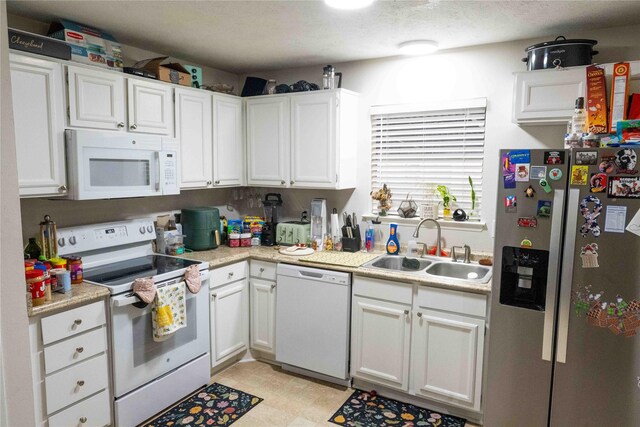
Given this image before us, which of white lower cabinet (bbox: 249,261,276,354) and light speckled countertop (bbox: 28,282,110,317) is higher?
light speckled countertop (bbox: 28,282,110,317)

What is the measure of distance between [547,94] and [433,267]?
51.8 inches

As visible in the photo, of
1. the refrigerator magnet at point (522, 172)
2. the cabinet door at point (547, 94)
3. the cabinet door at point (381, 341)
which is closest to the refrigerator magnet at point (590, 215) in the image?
the refrigerator magnet at point (522, 172)

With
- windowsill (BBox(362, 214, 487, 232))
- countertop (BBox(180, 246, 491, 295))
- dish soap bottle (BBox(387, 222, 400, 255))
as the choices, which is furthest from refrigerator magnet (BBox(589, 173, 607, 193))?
dish soap bottle (BBox(387, 222, 400, 255))

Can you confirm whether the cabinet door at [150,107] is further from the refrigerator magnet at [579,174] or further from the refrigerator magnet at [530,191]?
the refrigerator magnet at [579,174]

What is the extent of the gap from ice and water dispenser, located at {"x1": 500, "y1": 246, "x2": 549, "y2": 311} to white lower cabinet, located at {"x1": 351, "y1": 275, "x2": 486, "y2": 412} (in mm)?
259

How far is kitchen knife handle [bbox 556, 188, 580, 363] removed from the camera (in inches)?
80.0

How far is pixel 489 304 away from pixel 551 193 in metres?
0.73

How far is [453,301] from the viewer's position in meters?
2.57

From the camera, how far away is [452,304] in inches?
101

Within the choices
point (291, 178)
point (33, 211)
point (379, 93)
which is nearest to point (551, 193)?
point (379, 93)

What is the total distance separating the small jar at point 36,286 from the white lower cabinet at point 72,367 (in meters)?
0.09

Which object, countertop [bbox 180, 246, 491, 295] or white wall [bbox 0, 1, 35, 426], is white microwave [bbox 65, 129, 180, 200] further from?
white wall [bbox 0, 1, 35, 426]

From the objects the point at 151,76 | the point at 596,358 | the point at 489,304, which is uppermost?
the point at 151,76

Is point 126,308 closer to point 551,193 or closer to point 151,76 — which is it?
point 151,76
